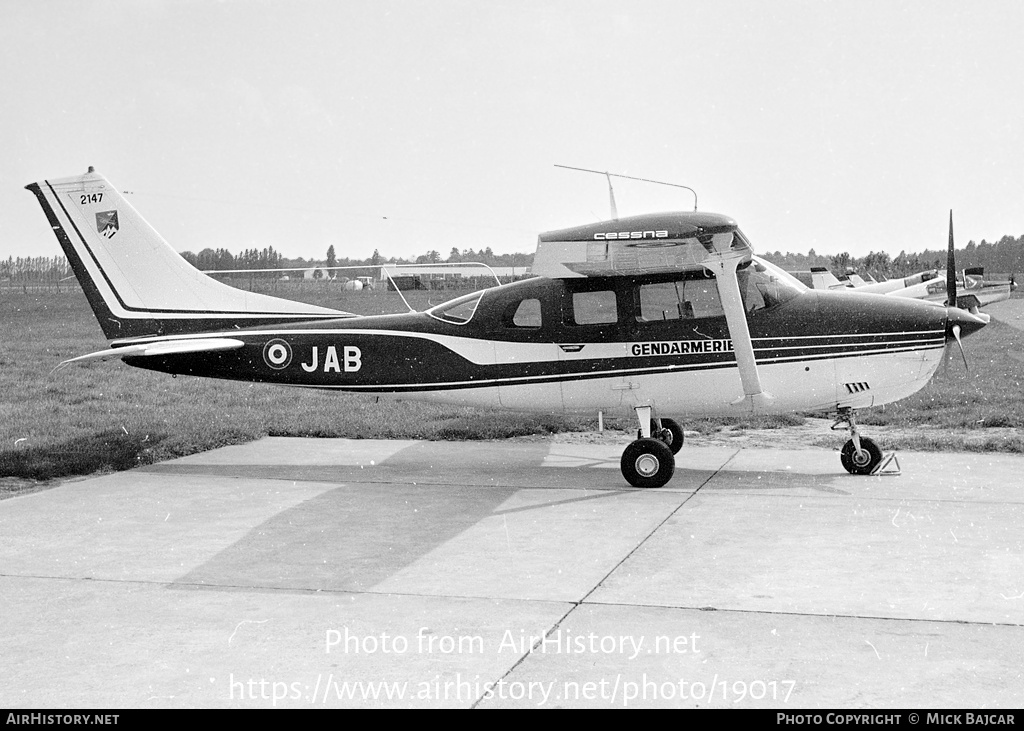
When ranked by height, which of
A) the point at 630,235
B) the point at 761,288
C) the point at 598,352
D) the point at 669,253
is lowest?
the point at 598,352

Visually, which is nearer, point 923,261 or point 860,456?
point 860,456

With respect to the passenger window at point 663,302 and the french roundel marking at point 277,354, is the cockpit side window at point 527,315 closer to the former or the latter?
the passenger window at point 663,302

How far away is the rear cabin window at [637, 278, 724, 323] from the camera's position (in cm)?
1020

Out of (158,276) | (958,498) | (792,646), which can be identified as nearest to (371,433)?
(158,276)

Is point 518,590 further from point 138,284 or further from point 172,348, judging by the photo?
point 138,284

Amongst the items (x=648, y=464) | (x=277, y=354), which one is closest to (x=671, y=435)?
(x=648, y=464)

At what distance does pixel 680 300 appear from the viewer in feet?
33.8

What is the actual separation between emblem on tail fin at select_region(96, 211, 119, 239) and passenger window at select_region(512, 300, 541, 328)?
186 inches

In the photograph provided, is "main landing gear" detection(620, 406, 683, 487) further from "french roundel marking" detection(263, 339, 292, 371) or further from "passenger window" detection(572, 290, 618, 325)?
"french roundel marking" detection(263, 339, 292, 371)

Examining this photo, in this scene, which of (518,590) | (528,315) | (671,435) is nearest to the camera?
(518,590)

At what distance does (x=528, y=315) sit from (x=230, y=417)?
5790 mm

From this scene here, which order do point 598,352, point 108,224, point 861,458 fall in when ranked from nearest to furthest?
1. point 861,458
2. point 598,352
3. point 108,224

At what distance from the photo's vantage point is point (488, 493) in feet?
31.6
